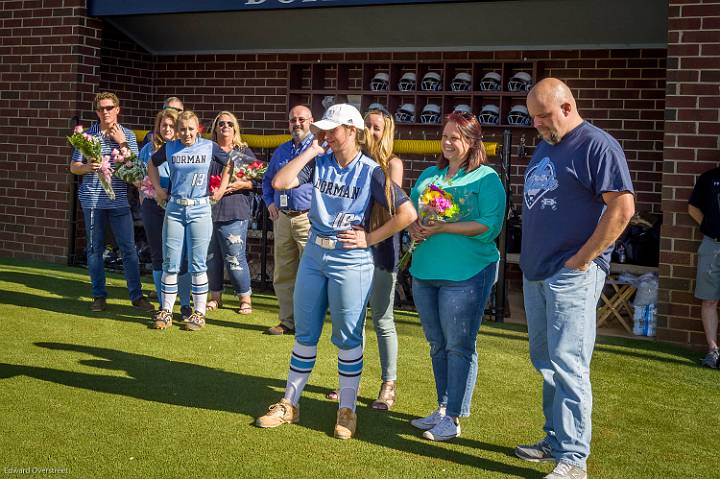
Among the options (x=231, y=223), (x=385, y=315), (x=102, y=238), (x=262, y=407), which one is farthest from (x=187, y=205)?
(x=385, y=315)

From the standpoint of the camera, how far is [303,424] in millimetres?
5590

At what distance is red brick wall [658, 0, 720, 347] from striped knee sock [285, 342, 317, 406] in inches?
186

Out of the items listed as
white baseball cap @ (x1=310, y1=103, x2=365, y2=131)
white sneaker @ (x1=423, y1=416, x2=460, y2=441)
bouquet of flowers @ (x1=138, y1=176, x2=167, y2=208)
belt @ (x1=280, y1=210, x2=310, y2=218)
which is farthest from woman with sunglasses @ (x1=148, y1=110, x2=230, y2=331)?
white sneaker @ (x1=423, y1=416, x2=460, y2=441)

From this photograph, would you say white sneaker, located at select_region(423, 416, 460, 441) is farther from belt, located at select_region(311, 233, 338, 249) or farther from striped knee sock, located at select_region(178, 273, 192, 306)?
striped knee sock, located at select_region(178, 273, 192, 306)

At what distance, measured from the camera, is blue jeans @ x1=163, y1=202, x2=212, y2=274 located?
8.15m

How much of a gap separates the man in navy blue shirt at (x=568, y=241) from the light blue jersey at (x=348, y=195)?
93cm

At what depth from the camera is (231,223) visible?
9211 mm

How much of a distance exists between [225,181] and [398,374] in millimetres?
2627

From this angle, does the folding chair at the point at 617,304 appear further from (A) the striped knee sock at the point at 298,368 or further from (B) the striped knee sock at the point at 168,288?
(A) the striped knee sock at the point at 298,368

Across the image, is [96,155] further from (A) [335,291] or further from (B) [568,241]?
(B) [568,241]

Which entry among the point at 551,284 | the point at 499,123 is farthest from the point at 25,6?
the point at 551,284

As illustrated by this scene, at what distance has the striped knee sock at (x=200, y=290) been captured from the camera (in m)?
8.32

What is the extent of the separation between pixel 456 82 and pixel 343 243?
701 cm

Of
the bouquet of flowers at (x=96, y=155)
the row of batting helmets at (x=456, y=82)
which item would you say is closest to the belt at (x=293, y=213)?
the bouquet of flowers at (x=96, y=155)
